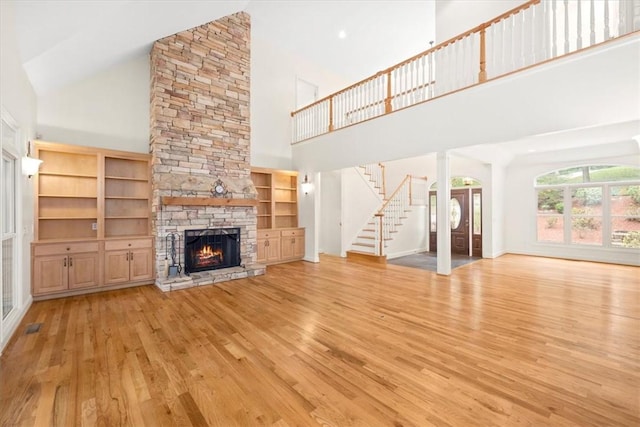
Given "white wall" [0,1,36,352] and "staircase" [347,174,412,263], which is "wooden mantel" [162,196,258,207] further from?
"staircase" [347,174,412,263]

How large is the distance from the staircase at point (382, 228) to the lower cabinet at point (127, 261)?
504cm

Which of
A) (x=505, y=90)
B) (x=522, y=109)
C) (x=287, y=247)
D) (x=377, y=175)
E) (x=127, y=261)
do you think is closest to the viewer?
(x=522, y=109)

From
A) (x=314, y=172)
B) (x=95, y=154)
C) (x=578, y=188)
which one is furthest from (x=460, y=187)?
(x=95, y=154)

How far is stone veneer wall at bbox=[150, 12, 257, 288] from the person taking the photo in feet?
17.4

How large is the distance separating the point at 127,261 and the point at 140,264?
0.71 ft

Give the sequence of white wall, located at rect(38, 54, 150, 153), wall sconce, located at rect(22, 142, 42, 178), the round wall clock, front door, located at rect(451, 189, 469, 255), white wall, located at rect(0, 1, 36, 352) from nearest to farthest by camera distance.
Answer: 1. white wall, located at rect(0, 1, 36, 352)
2. wall sconce, located at rect(22, 142, 42, 178)
3. white wall, located at rect(38, 54, 150, 153)
4. the round wall clock
5. front door, located at rect(451, 189, 469, 255)

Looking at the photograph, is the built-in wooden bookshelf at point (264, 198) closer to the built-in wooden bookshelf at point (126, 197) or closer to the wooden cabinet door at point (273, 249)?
the wooden cabinet door at point (273, 249)

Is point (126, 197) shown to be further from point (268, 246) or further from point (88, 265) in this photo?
point (268, 246)

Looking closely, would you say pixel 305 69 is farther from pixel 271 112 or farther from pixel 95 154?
pixel 95 154

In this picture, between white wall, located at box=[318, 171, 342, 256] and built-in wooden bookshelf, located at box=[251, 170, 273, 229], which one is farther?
white wall, located at box=[318, 171, 342, 256]

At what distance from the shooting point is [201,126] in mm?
5805

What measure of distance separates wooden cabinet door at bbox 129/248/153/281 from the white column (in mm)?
5845

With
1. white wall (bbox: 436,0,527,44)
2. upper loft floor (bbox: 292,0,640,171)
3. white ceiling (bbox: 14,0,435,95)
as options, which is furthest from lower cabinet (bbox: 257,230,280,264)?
white wall (bbox: 436,0,527,44)

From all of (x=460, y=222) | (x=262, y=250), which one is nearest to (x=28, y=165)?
(x=262, y=250)
